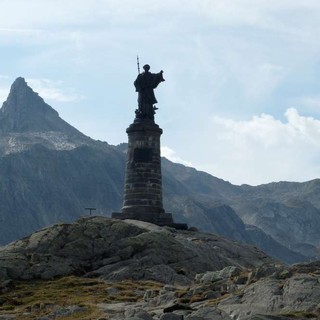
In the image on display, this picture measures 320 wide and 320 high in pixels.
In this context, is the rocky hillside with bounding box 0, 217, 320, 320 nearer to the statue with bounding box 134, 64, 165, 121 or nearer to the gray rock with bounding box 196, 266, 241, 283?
the gray rock with bounding box 196, 266, 241, 283

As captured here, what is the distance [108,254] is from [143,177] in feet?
54.3

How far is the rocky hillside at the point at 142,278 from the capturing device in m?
32.8

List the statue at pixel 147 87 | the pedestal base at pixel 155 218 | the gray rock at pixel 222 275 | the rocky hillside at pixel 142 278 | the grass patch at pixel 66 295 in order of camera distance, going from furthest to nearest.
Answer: the statue at pixel 147 87 → the pedestal base at pixel 155 218 → the gray rock at pixel 222 275 → the grass patch at pixel 66 295 → the rocky hillside at pixel 142 278

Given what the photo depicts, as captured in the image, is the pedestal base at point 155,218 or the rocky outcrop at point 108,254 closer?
the rocky outcrop at point 108,254

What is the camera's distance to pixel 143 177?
66.8 meters

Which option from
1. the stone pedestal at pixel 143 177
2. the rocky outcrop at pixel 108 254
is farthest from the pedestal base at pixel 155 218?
the rocky outcrop at pixel 108 254

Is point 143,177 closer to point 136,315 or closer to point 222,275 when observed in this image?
point 222,275

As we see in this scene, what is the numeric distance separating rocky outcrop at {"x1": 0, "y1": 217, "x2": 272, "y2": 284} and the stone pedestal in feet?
28.9

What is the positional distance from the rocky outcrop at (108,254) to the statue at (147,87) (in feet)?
55.4

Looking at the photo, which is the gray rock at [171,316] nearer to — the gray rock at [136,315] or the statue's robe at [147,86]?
the gray rock at [136,315]

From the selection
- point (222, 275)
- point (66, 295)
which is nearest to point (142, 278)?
point (66, 295)

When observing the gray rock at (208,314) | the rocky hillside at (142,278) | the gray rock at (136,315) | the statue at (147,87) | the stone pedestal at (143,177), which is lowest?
the gray rock at (136,315)

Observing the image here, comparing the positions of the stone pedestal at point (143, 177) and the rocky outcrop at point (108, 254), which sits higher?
the stone pedestal at point (143, 177)

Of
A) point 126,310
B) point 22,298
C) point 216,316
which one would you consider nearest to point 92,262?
Answer: point 22,298
